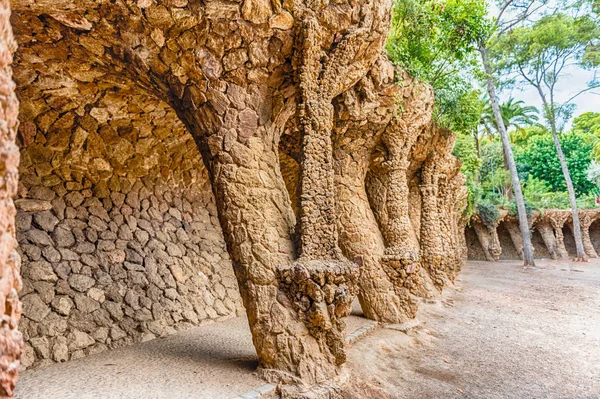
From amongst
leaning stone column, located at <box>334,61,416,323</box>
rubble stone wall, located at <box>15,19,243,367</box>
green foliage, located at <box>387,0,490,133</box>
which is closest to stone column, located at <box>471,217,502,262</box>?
green foliage, located at <box>387,0,490,133</box>

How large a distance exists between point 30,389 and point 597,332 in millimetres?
8663

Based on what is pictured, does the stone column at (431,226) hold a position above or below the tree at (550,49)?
below

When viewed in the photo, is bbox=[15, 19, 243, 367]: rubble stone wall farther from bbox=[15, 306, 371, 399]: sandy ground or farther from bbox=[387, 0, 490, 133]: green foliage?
bbox=[387, 0, 490, 133]: green foliage

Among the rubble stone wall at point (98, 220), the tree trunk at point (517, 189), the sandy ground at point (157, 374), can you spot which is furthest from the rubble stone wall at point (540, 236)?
the sandy ground at point (157, 374)

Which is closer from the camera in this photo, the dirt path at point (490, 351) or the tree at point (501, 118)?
the dirt path at point (490, 351)

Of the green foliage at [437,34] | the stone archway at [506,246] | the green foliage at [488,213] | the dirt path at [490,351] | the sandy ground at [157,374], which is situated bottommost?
the dirt path at [490,351]

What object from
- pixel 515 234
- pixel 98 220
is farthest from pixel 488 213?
pixel 98 220

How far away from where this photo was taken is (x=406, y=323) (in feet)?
20.8

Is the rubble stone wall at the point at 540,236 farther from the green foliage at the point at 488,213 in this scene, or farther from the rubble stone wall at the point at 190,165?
the rubble stone wall at the point at 190,165

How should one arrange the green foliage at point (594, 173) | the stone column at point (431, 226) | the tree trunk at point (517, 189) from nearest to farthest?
the stone column at point (431, 226) < the tree trunk at point (517, 189) < the green foliage at point (594, 173)

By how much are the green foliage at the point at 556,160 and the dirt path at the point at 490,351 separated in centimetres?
2009

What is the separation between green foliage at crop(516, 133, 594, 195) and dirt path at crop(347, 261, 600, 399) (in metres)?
20.1

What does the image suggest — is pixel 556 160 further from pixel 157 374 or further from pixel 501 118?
pixel 157 374

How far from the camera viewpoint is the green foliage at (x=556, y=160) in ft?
87.5
